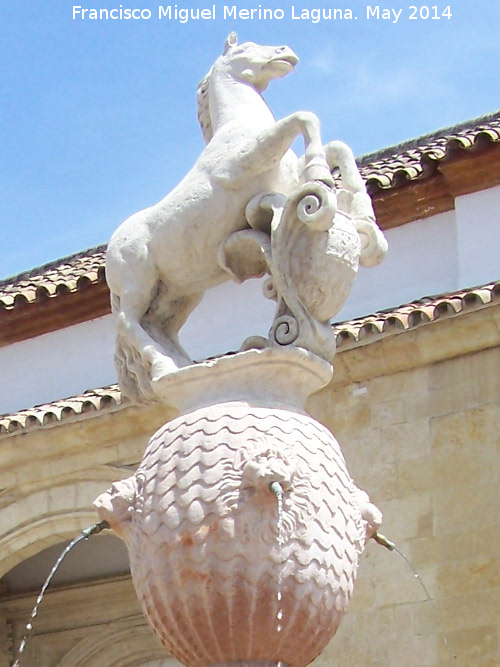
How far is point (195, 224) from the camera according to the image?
559cm

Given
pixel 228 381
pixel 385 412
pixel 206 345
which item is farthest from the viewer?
pixel 206 345

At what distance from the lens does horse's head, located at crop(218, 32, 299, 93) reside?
6113 millimetres

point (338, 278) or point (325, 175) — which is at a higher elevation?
point (325, 175)

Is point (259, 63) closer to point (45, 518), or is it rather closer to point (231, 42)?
point (231, 42)

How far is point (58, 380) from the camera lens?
12.7 meters

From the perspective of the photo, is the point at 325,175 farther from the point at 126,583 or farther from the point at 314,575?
the point at 126,583

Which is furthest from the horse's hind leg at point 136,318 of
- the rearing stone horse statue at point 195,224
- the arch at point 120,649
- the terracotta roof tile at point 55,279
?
the arch at point 120,649

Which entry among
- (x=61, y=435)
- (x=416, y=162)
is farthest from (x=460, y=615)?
(x=416, y=162)

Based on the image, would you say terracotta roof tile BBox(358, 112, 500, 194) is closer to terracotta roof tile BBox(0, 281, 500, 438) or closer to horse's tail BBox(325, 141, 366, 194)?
terracotta roof tile BBox(0, 281, 500, 438)

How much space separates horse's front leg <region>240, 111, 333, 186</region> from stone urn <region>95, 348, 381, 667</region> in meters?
0.87

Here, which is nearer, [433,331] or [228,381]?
[228,381]

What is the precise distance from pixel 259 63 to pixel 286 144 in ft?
2.05

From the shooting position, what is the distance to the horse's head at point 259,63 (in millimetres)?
6113

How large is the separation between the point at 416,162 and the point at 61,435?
317cm
